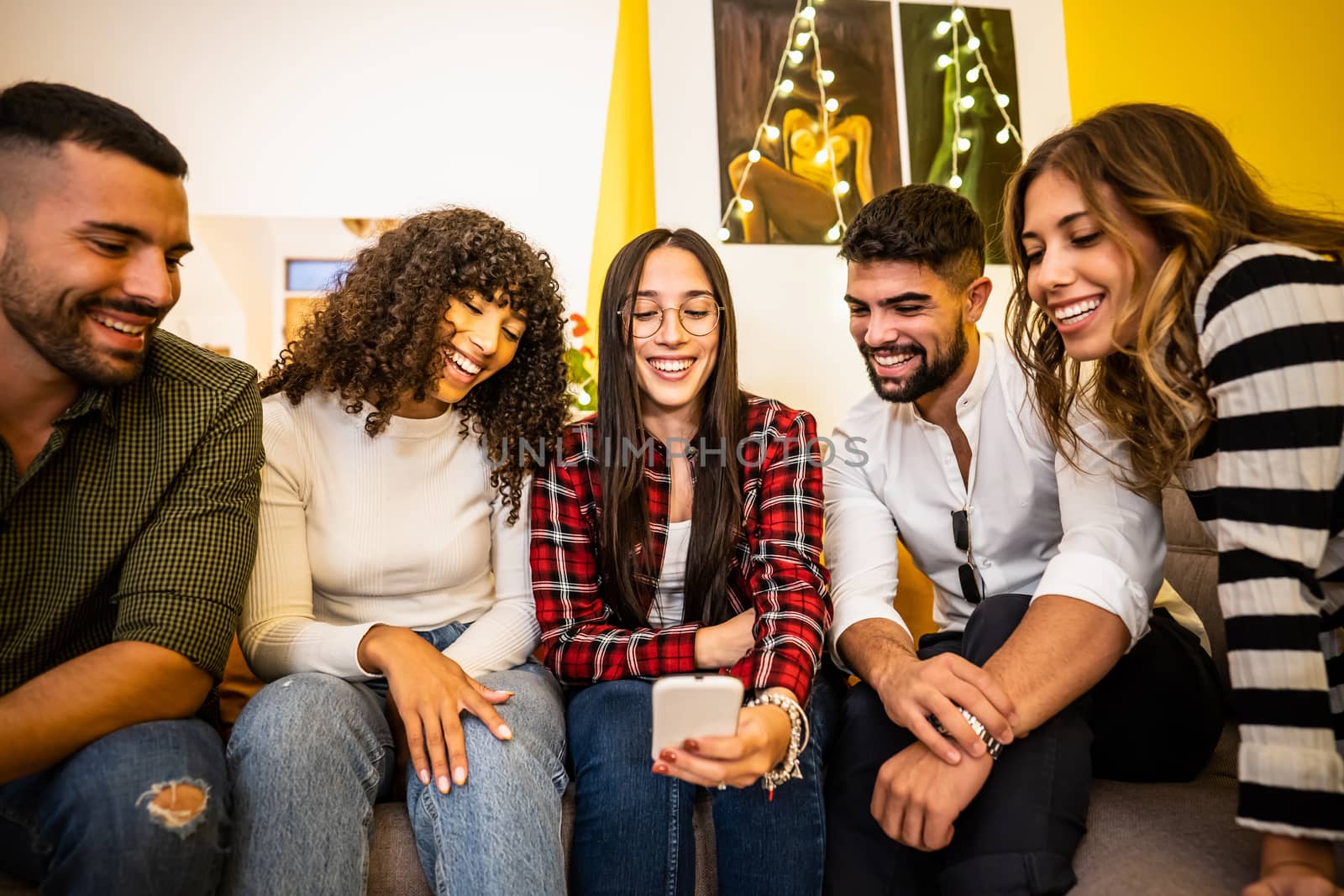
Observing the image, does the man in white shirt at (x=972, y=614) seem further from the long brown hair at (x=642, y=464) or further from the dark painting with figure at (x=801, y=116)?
the dark painting with figure at (x=801, y=116)

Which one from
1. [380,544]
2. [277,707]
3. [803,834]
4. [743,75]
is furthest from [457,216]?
[743,75]

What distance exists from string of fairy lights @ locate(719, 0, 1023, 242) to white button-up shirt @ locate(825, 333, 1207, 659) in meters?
1.44

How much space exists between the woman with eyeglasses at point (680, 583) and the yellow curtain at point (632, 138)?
1.38 meters

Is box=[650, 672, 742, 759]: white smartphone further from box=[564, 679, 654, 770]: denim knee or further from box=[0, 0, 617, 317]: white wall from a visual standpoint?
box=[0, 0, 617, 317]: white wall

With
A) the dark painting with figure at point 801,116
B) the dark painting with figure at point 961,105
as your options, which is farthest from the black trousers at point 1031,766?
the dark painting with figure at point 961,105

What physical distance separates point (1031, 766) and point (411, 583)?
999 mm

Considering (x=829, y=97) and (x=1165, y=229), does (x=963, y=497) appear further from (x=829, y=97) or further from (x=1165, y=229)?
(x=829, y=97)

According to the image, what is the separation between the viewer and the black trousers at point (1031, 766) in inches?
42.1

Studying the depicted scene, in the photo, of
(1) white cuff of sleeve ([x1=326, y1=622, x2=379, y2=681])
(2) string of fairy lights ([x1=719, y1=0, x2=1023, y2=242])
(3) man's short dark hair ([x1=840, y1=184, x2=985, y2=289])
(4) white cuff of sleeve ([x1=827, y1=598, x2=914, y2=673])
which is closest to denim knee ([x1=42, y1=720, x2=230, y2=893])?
(1) white cuff of sleeve ([x1=326, y1=622, x2=379, y2=681])

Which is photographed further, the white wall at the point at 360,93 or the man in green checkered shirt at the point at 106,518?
the white wall at the point at 360,93

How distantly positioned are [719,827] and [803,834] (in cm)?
12

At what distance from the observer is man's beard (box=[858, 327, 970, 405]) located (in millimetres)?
1597

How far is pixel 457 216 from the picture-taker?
1615 mm

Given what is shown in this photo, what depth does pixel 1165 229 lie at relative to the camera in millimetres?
1158
